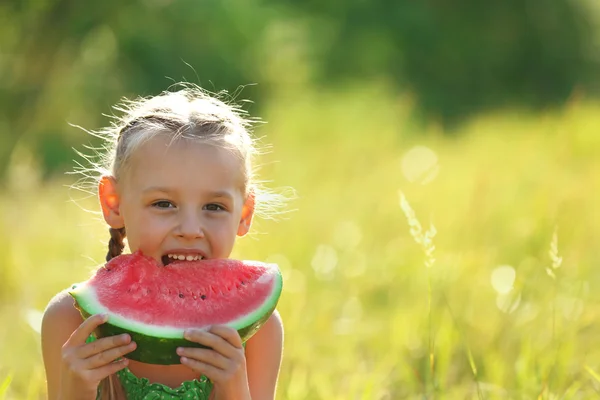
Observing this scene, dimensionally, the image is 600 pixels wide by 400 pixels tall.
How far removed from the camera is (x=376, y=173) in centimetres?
846

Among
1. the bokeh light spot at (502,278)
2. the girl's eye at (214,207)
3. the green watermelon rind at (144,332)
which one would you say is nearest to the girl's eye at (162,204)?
the girl's eye at (214,207)

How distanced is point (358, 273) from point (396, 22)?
13.7 m

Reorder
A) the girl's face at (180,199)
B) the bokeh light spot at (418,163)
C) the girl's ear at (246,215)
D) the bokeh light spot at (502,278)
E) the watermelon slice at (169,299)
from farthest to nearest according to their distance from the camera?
1. the bokeh light spot at (418,163)
2. the bokeh light spot at (502,278)
3. the girl's ear at (246,215)
4. the girl's face at (180,199)
5. the watermelon slice at (169,299)

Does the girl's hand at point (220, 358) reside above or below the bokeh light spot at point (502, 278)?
above

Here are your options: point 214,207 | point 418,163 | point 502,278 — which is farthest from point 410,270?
point 418,163

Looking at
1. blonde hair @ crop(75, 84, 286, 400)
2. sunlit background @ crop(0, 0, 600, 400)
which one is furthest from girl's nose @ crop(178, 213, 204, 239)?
sunlit background @ crop(0, 0, 600, 400)

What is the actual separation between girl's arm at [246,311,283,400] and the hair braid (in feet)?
1.90

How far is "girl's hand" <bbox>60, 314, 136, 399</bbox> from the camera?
248 cm

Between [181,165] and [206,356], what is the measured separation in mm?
595

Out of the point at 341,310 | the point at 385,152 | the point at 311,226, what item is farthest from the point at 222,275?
the point at 385,152

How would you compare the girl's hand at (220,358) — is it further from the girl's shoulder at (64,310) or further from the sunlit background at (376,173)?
the sunlit background at (376,173)

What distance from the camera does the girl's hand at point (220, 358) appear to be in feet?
8.18

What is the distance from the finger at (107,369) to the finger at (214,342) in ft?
0.71

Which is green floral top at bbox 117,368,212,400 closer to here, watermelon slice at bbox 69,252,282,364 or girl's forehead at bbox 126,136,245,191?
watermelon slice at bbox 69,252,282,364
